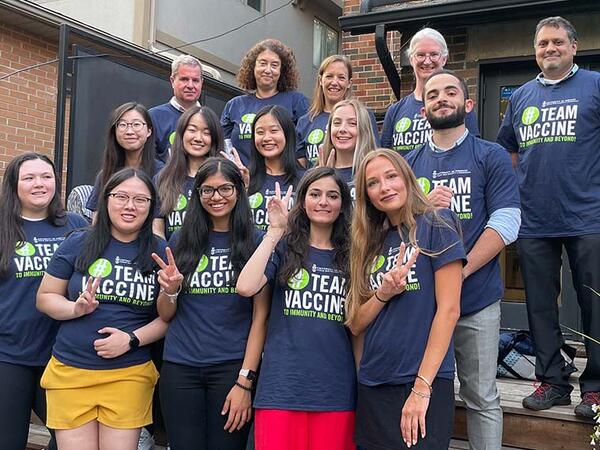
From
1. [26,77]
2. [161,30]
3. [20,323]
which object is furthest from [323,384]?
[161,30]

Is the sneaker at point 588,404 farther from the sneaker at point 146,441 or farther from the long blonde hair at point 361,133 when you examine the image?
the sneaker at point 146,441

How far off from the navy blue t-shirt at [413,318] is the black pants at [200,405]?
736 millimetres

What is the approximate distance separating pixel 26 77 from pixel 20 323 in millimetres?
5827

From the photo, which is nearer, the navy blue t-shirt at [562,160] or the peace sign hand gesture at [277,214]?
the peace sign hand gesture at [277,214]

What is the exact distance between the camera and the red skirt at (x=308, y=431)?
2707mm

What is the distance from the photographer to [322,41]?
15.3 m

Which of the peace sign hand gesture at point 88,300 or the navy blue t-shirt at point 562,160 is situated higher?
the navy blue t-shirt at point 562,160

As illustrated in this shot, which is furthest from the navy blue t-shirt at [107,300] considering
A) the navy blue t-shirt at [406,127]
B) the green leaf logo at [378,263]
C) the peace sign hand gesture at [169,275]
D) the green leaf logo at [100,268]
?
the navy blue t-shirt at [406,127]

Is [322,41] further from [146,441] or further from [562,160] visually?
[146,441]

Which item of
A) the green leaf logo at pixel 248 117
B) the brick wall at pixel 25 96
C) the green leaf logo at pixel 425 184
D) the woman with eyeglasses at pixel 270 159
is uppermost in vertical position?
the brick wall at pixel 25 96

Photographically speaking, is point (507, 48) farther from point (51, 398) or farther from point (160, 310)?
point (51, 398)

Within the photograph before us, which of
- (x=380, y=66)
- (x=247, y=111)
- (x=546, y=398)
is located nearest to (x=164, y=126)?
(x=247, y=111)

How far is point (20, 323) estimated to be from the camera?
3373mm

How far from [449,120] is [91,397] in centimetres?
216
